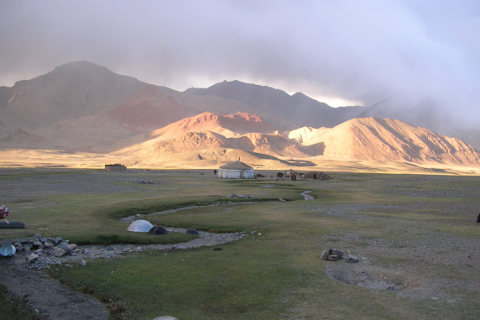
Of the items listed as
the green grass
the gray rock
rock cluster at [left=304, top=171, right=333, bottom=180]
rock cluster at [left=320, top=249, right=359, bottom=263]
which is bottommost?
the green grass

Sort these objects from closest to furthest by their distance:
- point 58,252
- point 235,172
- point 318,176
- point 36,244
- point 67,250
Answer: point 58,252
point 67,250
point 36,244
point 318,176
point 235,172

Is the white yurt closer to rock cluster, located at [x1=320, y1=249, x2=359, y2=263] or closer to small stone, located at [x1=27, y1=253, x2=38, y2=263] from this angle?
rock cluster, located at [x1=320, y1=249, x2=359, y2=263]

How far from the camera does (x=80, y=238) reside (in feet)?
61.8

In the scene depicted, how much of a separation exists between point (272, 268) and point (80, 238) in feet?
33.8

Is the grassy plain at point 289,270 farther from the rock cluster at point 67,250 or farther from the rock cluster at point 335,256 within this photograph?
the rock cluster at point 67,250

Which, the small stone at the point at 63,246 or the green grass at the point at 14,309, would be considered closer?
the green grass at the point at 14,309

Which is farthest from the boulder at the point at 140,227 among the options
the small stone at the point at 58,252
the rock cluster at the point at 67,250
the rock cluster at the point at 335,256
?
the rock cluster at the point at 335,256

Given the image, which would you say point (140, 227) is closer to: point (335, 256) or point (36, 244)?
point (36, 244)

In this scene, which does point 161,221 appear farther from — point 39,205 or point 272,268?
point 272,268

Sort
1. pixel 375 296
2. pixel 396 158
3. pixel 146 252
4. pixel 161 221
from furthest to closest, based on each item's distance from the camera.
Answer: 1. pixel 396 158
2. pixel 161 221
3. pixel 146 252
4. pixel 375 296

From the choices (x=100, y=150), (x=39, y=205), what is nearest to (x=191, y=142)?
(x=100, y=150)

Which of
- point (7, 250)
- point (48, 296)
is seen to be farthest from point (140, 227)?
point (48, 296)

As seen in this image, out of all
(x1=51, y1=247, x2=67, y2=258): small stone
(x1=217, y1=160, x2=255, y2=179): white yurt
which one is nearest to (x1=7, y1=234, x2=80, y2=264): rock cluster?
(x1=51, y1=247, x2=67, y2=258): small stone

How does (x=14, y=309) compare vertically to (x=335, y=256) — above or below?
below
